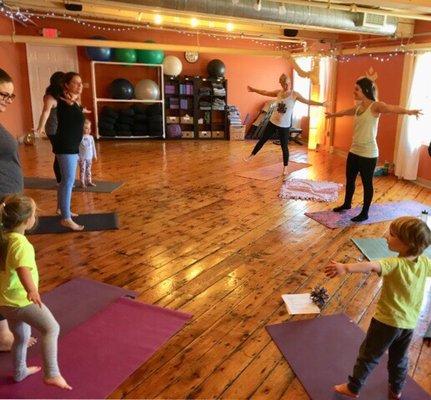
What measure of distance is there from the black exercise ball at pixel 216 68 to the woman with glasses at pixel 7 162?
320 inches

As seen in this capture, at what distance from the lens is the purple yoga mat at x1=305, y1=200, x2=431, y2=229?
162 inches

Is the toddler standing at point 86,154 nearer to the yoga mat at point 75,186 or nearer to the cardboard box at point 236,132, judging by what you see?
the yoga mat at point 75,186

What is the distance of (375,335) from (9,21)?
8.94 m

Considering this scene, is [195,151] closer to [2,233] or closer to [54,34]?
[54,34]

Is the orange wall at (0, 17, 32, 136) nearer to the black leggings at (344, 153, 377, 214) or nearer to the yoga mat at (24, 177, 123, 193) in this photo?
the yoga mat at (24, 177, 123, 193)

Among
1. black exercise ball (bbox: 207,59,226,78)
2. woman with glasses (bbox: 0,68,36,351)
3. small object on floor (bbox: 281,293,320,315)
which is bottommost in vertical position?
small object on floor (bbox: 281,293,320,315)

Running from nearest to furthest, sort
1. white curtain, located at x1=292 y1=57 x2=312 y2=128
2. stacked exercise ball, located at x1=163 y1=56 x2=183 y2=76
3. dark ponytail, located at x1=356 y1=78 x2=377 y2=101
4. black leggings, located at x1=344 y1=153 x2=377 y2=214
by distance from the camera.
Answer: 1. dark ponytail, located at x1=356 y1=78 x2=377 y2=101
2. black leggings, located at x1=344 y1=153 x2=377 y2=214
3. stacked exercise ball, located at x1=163 y1=56 x2=183 y2=76
4. white curtain, located at x1=292 y1=57 x2=312 y2=128

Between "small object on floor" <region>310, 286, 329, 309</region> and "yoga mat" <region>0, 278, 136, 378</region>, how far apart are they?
3.76 feet

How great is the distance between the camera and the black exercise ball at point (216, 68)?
9602 millimetres

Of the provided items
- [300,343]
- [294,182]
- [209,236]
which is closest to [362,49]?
[294,182]

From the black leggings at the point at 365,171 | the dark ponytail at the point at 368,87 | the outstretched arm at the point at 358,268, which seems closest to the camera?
the outstretched arm at the point at 358,268

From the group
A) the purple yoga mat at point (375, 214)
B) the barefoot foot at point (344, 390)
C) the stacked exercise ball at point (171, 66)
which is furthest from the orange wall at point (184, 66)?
the barefoot foot at point (344, 390)

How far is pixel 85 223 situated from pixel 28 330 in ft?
7.35

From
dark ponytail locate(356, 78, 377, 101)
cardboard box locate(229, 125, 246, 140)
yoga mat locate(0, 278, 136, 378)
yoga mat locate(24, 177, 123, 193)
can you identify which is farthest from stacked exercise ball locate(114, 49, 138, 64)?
yoga mat locate(0, 278, 136, 378)
